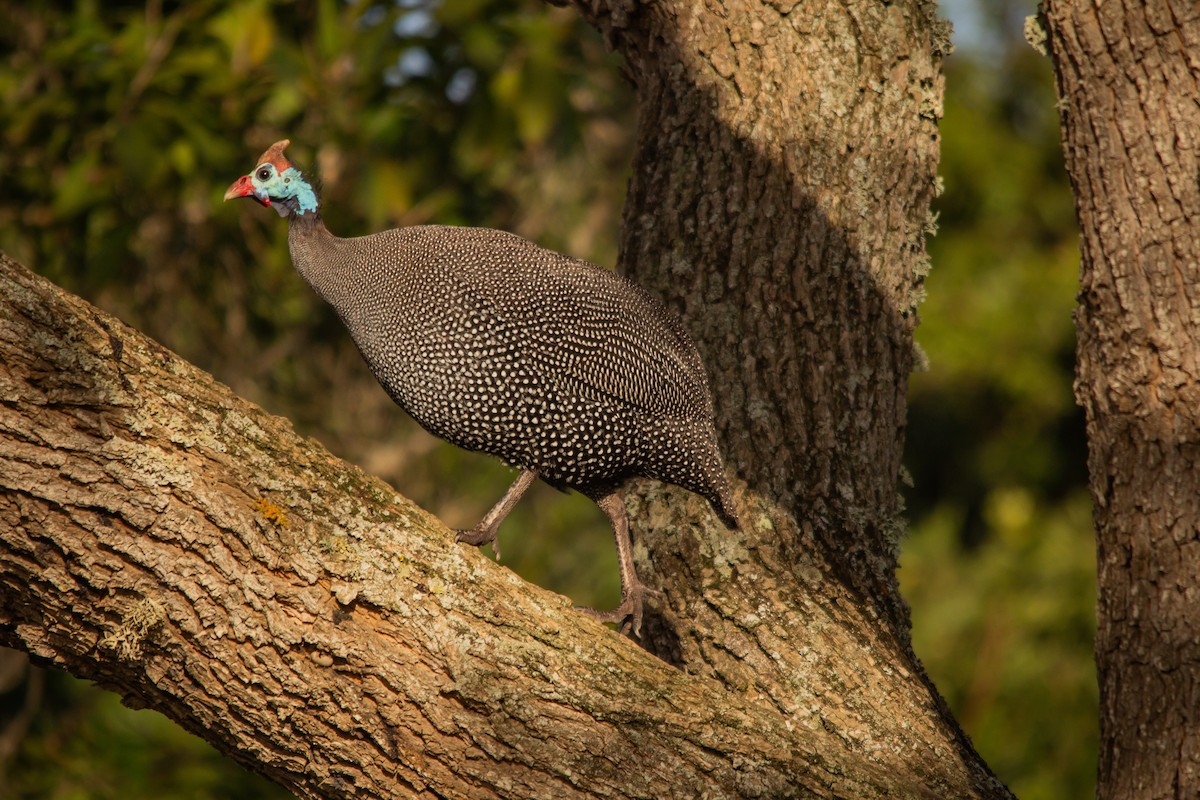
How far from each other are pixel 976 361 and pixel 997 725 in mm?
2513

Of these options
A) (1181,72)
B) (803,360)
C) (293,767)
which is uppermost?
(1181,72)

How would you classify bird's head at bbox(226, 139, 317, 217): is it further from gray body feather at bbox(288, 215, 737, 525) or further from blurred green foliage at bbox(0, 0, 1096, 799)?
blurred green foliage at bbox(0, 0, 1096, 799)

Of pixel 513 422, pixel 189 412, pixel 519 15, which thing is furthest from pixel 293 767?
pixel 519 15

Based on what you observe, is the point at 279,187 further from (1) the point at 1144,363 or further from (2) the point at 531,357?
(1) the point at 1144,363

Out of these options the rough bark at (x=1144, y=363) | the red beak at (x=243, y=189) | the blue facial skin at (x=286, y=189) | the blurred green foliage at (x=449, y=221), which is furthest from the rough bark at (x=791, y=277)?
the red beak at (x=243, y=189)

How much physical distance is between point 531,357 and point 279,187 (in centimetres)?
85

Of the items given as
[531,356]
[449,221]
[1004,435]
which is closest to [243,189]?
[531,356]

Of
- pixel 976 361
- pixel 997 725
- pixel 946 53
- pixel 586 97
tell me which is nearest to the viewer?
pixel 946 53

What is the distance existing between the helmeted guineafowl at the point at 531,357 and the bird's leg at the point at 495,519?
2 centimetres

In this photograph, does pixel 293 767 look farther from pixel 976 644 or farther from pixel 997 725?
pixel 976 644

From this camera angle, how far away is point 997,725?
538 centimetres

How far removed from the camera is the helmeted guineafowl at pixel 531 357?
3.22 metres

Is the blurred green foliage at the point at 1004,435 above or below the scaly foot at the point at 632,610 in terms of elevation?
above

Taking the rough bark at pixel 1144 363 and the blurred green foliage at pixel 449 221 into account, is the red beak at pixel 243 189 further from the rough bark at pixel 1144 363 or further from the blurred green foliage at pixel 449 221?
the rough bark at pixel 1144 363
